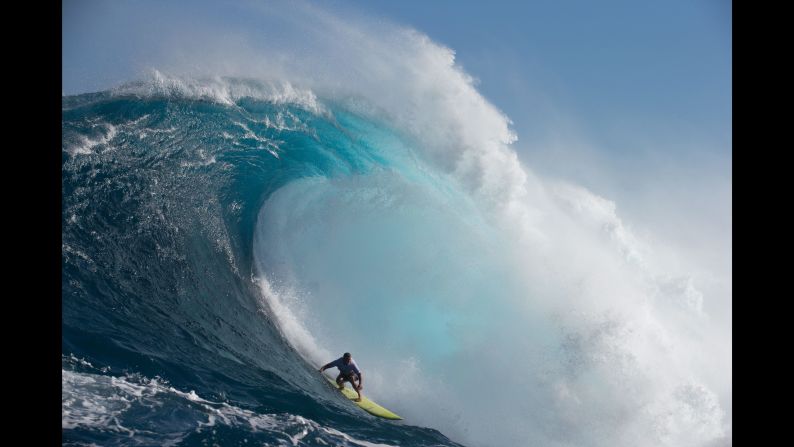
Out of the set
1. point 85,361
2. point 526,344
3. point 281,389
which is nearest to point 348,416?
point 281,389

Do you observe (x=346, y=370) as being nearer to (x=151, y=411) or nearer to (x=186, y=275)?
(x=186, y=275)

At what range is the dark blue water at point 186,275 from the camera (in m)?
6.48

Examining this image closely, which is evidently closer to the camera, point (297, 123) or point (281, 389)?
point (281, 389)

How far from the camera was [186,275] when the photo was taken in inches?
428

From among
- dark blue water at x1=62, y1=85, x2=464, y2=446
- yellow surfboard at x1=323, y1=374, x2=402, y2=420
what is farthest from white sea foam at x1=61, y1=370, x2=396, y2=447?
yellow surfboard at x1=323, y1=374, x2=402, y2=420

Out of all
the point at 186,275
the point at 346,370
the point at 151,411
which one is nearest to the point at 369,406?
Result: the point at 346,370

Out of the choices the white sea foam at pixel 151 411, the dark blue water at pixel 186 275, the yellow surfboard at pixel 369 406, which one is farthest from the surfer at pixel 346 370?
the white sea foam at pixel 151 411

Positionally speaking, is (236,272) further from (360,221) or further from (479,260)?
(479,260)

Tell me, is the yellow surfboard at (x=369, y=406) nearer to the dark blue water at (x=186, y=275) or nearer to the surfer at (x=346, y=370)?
the surfer at (x=346, y=370)

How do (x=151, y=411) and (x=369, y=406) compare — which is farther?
(x=369, y=406)

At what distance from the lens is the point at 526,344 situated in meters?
12.0

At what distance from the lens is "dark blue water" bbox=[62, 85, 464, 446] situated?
6.48m

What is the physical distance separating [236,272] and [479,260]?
6433 mm
